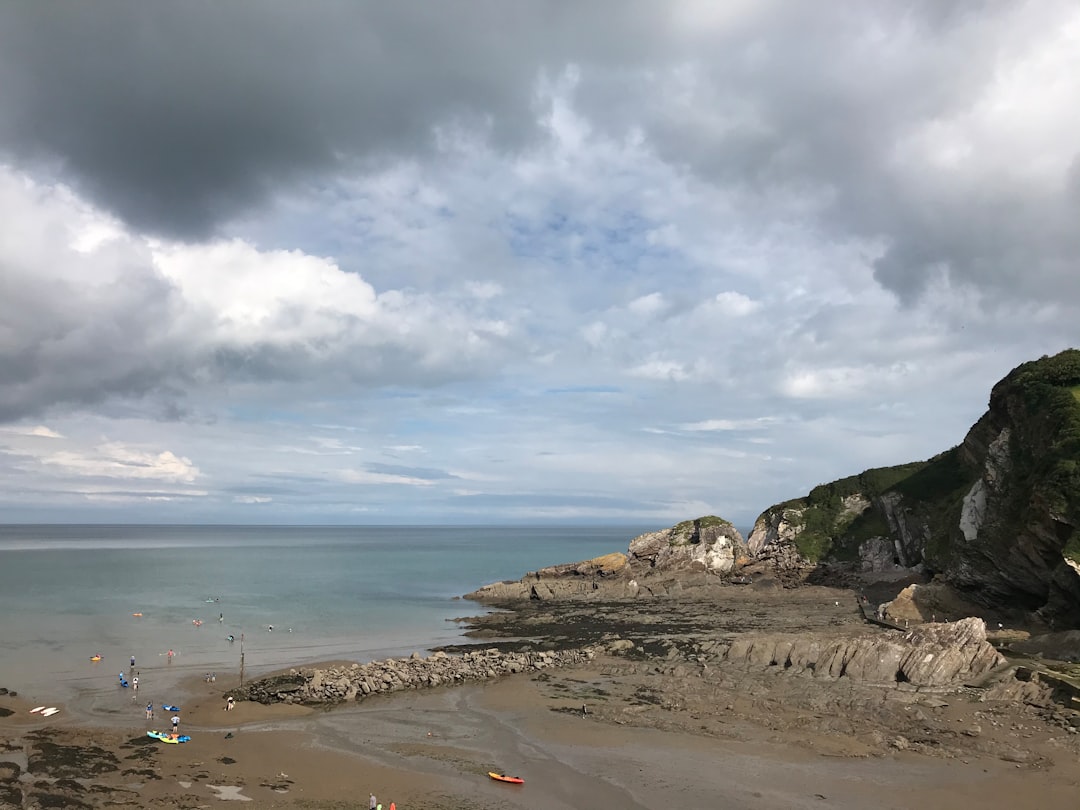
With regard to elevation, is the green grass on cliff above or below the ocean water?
above

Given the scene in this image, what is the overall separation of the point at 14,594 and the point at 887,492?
105899 mm

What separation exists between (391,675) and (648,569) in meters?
57.9

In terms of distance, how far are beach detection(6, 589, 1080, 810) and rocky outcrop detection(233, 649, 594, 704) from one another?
1.31 m

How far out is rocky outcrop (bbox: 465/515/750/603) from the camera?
254 feet

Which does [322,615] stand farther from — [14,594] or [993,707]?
[993,707]

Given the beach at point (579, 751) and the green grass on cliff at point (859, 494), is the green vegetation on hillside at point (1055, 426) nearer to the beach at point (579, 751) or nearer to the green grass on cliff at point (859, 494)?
the beach at point (579, 751)

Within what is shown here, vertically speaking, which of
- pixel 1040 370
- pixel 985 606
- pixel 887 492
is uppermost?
pixel 1040 370

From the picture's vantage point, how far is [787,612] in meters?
59.3

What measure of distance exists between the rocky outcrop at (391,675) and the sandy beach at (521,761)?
62.2 inches

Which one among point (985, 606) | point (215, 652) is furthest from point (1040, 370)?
point (215, 652)

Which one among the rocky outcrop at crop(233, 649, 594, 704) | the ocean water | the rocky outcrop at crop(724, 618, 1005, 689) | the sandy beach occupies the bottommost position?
the ocean water

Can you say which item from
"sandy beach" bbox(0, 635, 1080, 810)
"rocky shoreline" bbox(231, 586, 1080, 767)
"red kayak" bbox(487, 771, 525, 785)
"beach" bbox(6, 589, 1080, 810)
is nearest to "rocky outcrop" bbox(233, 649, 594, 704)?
"rocky shoreline" bbox(231, 586, 1080, 767)

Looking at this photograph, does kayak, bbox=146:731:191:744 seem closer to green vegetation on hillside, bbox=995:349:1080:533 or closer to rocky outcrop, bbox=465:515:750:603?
green vegetation on hillside, bbox=995:349:1080:533

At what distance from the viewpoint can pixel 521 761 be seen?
2500 centimetres
